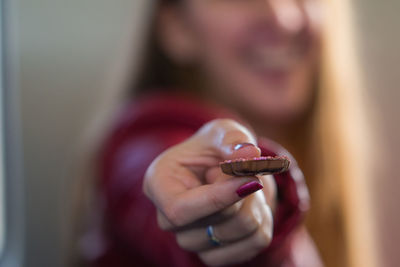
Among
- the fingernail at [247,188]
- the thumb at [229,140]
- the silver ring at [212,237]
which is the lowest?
the silver ring at [212,237]

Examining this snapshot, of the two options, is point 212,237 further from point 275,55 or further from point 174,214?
point 275,55

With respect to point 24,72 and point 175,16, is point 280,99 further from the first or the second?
point 24,72

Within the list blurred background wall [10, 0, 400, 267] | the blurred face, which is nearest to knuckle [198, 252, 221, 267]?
the blurred face

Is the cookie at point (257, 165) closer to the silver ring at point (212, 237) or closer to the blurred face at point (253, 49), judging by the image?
the silver ring at point (212, 237)

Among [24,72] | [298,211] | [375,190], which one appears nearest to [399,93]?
[375,190]

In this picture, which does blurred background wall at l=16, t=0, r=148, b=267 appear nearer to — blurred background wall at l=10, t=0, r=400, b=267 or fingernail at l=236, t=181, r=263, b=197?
blurred background wall at l=10, t=0, r=400, b=267

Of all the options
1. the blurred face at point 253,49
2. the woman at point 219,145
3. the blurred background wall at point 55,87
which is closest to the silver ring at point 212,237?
the woman at point 219,145

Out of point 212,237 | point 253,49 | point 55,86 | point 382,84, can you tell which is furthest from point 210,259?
point 55,86
